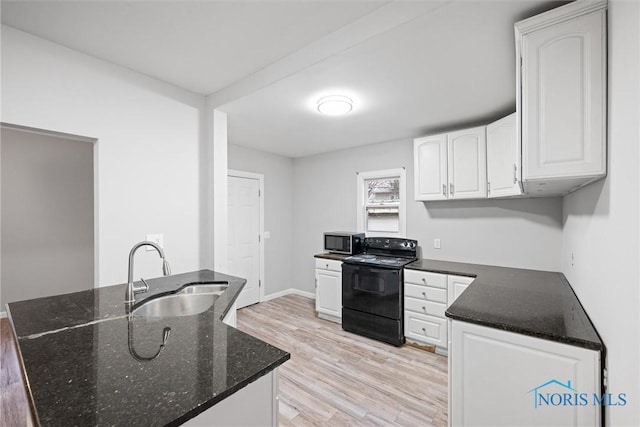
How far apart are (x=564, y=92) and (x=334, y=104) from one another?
1.61 metres

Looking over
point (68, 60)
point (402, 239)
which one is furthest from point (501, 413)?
point (68, 60)

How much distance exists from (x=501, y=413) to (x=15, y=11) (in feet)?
11.0

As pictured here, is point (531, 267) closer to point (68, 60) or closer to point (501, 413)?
point (501, 413)

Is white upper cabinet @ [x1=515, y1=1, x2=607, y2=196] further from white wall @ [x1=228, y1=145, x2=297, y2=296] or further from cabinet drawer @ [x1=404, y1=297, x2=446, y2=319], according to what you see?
white wall @ [x1=228, y1=145, x2=297, y2=296]

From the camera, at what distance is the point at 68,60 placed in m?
1.93

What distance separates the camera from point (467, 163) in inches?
118

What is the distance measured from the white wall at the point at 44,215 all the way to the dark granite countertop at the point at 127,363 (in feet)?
10.9

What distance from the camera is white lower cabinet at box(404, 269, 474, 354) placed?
2.79 meters

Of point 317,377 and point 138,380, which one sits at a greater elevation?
point 138,380

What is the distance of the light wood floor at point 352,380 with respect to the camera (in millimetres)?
1971

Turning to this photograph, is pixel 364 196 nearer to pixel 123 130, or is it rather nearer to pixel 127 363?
pixel 123 130

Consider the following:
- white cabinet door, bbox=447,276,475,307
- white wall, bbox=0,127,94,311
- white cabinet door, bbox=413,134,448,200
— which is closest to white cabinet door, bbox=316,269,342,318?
white cabinet door, bbox=447,276,475,307

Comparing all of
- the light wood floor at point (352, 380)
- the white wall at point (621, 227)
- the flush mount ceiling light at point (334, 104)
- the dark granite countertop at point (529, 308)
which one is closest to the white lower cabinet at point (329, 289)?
the light wood floor at point (352, 380)

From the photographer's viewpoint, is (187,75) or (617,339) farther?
(187,75)
